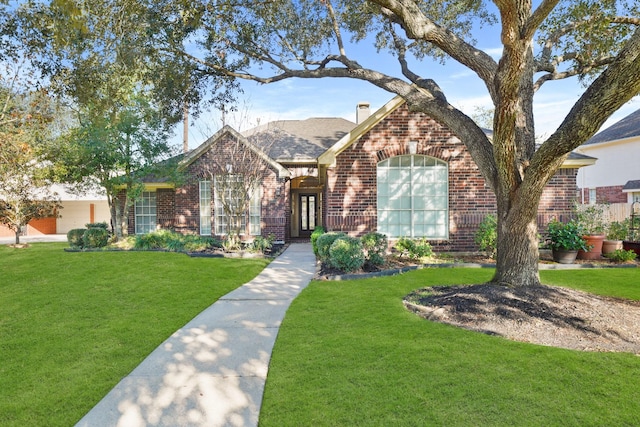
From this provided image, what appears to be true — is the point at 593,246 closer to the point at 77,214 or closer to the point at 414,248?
the point at 414,248

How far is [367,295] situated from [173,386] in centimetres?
414

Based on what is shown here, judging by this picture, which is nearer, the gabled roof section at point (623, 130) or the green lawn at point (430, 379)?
the green lawn at point (430, 379)

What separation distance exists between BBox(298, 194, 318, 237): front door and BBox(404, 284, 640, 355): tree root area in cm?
1363

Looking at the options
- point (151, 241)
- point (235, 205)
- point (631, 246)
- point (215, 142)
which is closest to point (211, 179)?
point (215, 142)

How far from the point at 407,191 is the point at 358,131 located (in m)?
2.58

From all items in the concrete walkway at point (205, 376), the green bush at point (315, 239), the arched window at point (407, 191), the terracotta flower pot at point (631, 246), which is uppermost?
the arched window at point (407, 191)

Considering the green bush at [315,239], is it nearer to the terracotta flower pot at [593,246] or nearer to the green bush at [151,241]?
the green bush at [151,241]

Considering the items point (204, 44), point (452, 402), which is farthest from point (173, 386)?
point (204, 44)

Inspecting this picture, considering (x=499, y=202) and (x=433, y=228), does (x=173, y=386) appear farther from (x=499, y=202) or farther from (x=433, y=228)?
(x=433, y=228)

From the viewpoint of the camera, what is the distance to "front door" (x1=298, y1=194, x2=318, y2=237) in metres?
20.3

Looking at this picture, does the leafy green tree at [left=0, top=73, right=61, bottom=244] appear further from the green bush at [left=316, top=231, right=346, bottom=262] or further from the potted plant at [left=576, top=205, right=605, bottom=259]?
the potted plant at [left=576, top=205, right=605, bottom=259]

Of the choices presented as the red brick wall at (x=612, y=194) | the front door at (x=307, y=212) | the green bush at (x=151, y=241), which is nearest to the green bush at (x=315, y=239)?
the green bush at (x=151, y=241)

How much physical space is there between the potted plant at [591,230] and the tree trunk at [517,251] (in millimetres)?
6393

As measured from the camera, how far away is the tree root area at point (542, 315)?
496 centimetres
